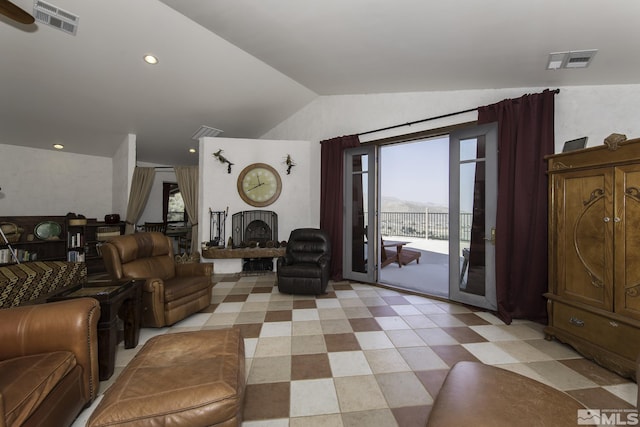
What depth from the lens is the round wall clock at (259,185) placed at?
4.90 m

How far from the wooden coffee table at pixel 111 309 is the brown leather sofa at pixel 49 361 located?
0.27 m

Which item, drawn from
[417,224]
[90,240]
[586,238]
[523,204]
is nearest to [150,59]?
[90,240]

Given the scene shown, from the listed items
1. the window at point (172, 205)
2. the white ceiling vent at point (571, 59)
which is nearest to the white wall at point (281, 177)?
the window at point (172, 205)

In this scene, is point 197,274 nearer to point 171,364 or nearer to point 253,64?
point 171,364

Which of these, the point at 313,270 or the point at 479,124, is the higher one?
the point at 479,124

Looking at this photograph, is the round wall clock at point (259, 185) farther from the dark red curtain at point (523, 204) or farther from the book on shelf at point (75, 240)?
the dark red curtain at point (523, 204)

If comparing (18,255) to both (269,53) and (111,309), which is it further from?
(269,53)

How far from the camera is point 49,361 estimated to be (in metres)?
1.34

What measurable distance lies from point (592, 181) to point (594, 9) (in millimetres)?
1266

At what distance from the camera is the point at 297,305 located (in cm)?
335

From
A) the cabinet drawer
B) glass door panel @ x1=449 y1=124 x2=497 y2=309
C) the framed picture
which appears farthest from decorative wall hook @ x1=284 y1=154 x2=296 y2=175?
the cabinet drawer

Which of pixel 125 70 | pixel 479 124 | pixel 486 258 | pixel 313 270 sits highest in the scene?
pixel 125 70

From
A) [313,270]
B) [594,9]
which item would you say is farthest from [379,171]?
[594,9]

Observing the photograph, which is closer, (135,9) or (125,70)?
(135,9)
